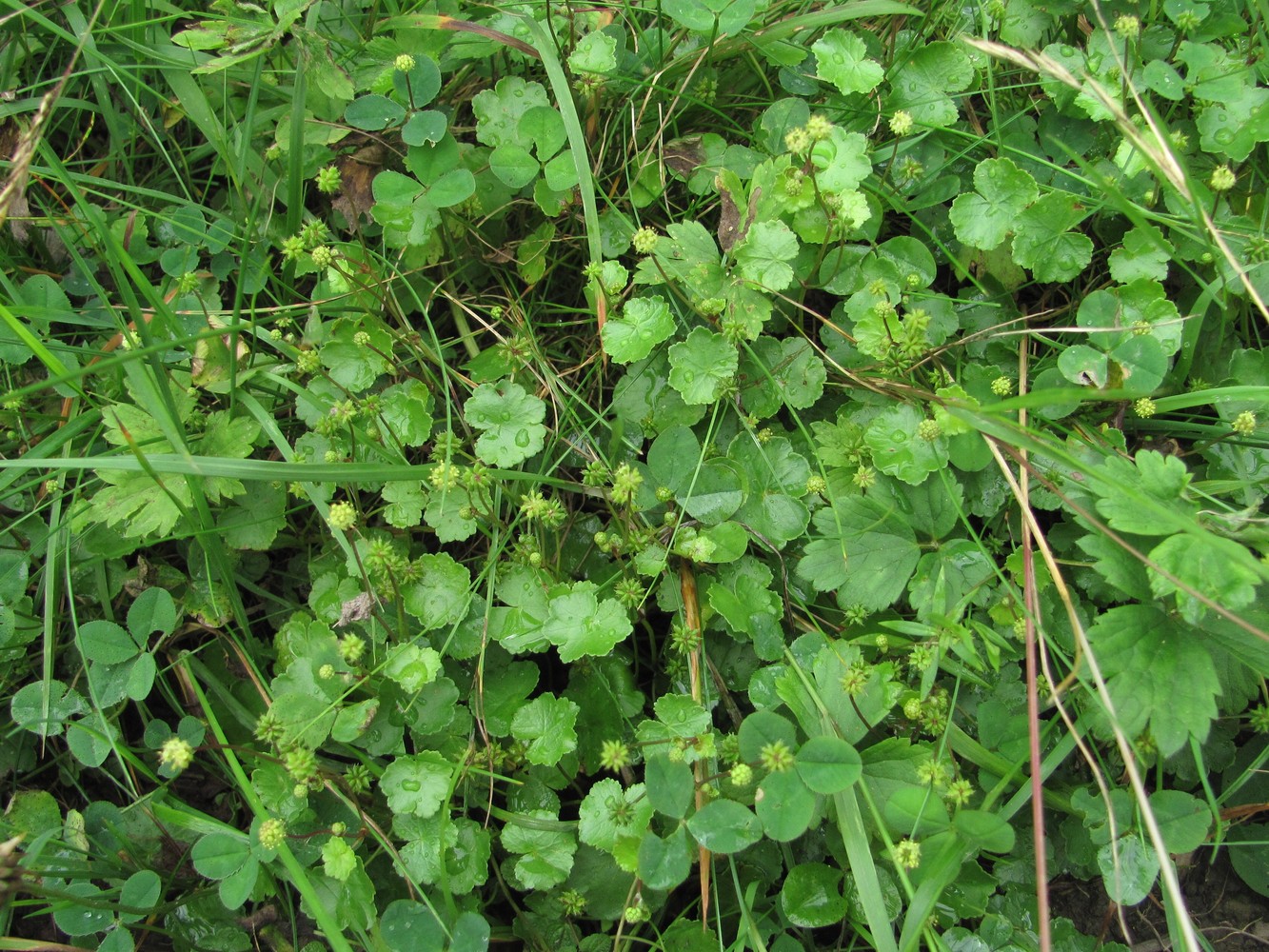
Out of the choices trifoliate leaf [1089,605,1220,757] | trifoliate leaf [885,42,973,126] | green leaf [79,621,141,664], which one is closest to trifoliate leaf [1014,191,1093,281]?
trifoliate leaf [885,42,973,126]

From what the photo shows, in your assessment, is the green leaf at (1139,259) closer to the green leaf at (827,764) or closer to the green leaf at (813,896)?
the green leaf at (827,764)

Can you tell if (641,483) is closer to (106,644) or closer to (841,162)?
(841,162)

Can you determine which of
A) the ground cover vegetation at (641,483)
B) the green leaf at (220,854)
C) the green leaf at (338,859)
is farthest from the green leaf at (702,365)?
the green leaf at (220,854)

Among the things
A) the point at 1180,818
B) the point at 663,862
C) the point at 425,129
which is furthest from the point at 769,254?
the point at 1180,818

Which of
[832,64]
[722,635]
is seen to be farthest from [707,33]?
[722,635]

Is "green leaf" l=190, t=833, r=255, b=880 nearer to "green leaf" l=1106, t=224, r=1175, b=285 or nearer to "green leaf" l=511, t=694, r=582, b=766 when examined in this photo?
"green leaf" l=511, t=694, r=582, b=766
